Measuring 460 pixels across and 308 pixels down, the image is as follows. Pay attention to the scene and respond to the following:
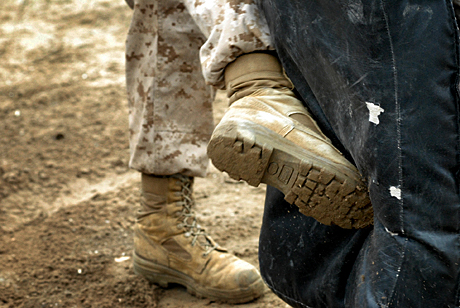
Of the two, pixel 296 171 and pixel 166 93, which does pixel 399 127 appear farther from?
pixel 166 93

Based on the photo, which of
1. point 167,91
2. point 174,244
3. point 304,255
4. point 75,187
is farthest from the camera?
point 75,187

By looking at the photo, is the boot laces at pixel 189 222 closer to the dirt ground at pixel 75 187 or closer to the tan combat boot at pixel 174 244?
the tan combat boot at pixel 174 244

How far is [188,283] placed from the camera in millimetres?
1789

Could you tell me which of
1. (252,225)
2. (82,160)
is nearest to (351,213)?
(252,225)

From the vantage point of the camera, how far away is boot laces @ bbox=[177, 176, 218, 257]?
→ 5.97 ft

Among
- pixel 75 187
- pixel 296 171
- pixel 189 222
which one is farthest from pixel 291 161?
pixel 75 187

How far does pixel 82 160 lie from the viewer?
276 centimetres

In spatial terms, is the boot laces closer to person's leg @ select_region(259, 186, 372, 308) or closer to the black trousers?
person's leg @ select_region(259, 186, 372, 308)

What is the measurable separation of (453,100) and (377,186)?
0.65ft

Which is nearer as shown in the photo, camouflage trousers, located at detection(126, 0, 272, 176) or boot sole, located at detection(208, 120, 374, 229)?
boot sole, located at detection(208, 120, 374, 229)

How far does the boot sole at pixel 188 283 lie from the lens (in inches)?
67.6

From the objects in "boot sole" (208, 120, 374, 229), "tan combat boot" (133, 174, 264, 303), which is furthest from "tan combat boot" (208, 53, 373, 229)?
"tan combat boot" (133, 174, 264, 303)

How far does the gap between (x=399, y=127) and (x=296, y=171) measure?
233mm

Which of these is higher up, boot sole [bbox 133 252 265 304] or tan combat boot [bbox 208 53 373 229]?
tan combat boot [bbox 208 53 373 229]
